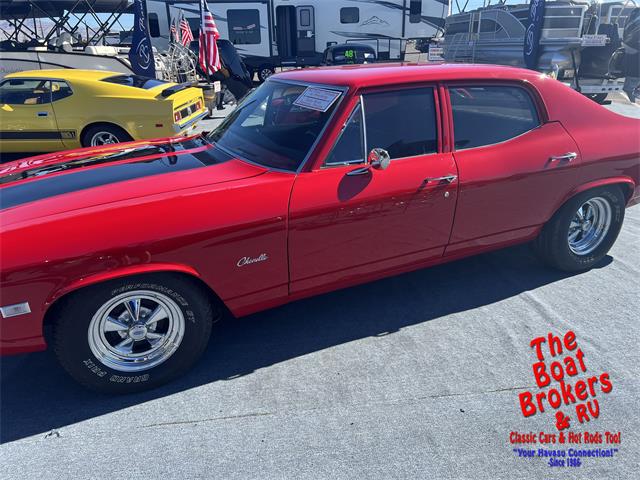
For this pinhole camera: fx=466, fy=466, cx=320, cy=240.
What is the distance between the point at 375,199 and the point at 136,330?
1549 millimetres

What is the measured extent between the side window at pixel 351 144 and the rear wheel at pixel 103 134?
228 inches

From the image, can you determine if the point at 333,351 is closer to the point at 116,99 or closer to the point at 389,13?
the point at 116,99

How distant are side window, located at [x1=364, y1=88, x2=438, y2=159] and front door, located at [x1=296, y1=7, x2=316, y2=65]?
18.8m

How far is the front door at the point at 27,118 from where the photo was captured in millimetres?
7293

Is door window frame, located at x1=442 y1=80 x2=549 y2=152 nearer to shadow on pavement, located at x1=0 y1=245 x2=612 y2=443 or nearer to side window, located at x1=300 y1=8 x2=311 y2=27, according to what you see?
shadow on pavement, located at x1=0 y1=245 x2=612 y2=443

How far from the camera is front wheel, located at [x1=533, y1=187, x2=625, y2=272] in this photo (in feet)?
12.0

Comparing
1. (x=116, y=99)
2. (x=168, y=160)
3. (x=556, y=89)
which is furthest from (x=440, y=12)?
(x=168, y=160)

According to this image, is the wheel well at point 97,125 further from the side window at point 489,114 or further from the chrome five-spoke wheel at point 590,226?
the chrome five-spoke wheel at point 590,226

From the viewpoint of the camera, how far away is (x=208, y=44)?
37.0 ft

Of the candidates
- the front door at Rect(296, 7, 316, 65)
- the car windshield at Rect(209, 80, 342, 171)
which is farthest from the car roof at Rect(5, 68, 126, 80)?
the front door at Rect(296, 7, 316, 65)

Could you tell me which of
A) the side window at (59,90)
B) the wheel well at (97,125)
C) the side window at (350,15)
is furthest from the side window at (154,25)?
the wheel well at (97,125)

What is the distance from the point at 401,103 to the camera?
119 inches

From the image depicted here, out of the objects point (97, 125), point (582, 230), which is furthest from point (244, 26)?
point (582, 230)

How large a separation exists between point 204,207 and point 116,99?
19.4 feet
